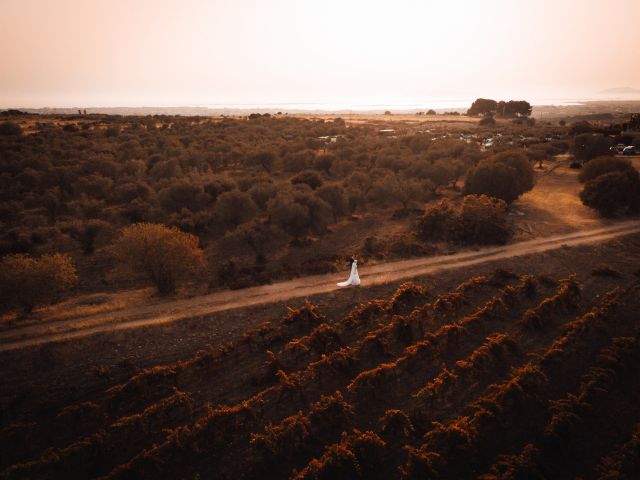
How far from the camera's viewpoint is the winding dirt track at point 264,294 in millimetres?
19672

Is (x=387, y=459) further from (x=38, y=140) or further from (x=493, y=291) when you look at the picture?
(x=38, y=140)

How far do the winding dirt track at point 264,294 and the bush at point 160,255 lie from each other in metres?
2.19

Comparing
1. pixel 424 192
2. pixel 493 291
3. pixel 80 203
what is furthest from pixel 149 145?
pixel 493 291

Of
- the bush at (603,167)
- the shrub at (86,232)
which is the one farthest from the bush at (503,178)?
the shrub at (86,232)

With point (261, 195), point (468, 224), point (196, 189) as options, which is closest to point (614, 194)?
point (468, 224)

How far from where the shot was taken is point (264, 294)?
24141mm

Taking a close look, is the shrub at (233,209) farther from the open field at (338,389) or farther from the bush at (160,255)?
the open field at (338,389)

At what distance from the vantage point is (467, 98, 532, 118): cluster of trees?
6107 inches

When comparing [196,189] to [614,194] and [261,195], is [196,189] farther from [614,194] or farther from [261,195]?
[614,194]

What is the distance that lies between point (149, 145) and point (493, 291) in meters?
Result: 60.7

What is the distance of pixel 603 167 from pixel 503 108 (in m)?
140

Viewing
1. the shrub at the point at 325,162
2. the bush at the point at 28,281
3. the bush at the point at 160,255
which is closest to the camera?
the bush at the point at 28,281

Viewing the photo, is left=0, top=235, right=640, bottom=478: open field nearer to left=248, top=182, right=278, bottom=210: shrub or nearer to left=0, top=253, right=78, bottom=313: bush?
left=0, top=253, right=78, bottom=313: bush

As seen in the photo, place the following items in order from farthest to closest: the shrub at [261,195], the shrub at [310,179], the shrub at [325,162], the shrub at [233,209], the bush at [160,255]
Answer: the shrub at [325,162]
the shrub at [310,179]
the shrub at [261,195]
the shrub at [233,209]
the bush at [160,255]
